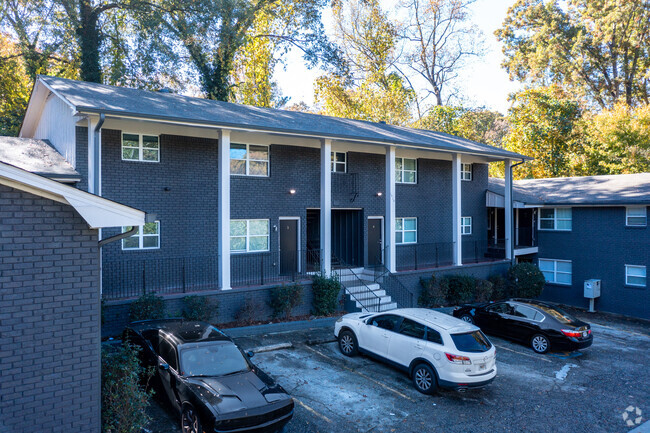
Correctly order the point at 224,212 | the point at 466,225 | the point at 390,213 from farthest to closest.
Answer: the point at 466,225 < the point at 390,213 < the point at 224,212

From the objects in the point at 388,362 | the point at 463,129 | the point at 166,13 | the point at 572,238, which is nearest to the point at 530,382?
the point at 388,362

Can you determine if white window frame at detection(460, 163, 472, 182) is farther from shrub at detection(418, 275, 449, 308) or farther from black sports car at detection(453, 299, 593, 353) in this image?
black sports car at detection(453, 299, 593, 353)

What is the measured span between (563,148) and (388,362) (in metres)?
31.1

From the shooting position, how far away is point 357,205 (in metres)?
18.5

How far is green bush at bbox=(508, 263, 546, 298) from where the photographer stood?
65.8ft

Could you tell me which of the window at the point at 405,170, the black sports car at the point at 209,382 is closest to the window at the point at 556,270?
the window at the point at 405,170

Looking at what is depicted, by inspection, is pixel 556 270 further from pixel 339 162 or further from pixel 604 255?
pixel 339 162

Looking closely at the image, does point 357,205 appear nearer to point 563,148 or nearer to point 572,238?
point 572,238

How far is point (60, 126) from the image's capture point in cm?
1302

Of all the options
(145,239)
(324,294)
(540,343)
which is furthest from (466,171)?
(145,239)

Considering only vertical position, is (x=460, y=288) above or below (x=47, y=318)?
below

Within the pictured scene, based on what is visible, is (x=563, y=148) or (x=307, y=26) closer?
(x=307, y=26)

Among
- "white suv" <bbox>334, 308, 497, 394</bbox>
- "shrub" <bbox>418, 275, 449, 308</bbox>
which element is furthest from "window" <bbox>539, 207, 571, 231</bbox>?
"white suv" <bbox>334, 308, 497, 394</bbox>

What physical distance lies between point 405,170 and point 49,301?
16.5 meters
